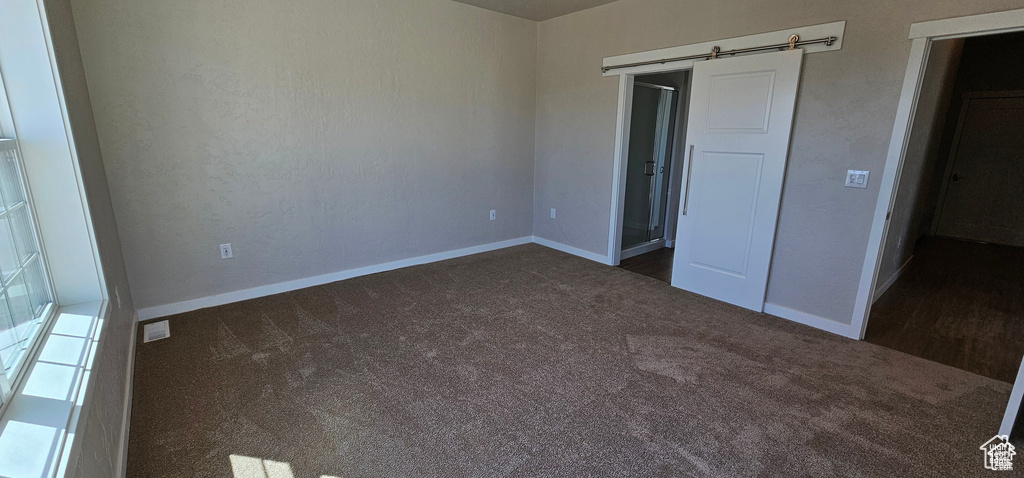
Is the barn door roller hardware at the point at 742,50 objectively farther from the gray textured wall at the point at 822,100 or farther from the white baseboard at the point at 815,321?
the white baseboard at the point at 815,321

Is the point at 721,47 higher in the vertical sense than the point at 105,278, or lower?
higher

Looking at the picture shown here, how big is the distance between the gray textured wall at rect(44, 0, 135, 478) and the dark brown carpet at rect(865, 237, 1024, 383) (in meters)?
3.94

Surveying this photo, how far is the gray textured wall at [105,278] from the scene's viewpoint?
4.30 feet

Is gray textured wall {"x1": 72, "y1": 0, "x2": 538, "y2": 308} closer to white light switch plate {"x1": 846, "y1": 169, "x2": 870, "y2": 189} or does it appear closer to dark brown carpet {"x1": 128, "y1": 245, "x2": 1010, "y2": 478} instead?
dark brown carpet {"x1": 128, "y1": 245, "x2": 1010, "y2": 478}

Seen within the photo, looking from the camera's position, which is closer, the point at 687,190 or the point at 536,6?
the point at 687,190

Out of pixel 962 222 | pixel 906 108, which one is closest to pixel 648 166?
pixel 906 108

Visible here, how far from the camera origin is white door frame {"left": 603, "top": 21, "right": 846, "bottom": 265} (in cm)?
277

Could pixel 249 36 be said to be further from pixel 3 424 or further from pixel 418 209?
pixel 3 424

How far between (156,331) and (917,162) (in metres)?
5.83

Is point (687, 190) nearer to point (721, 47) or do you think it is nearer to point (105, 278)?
point (721, 47)

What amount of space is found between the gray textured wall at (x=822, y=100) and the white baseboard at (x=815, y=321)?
4 cm

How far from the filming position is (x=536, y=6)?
4094mm

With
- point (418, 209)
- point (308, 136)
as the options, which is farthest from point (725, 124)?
point (308, 136)

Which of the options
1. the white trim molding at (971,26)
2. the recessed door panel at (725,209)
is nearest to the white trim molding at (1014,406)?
the recessed door panel at (725,209)
